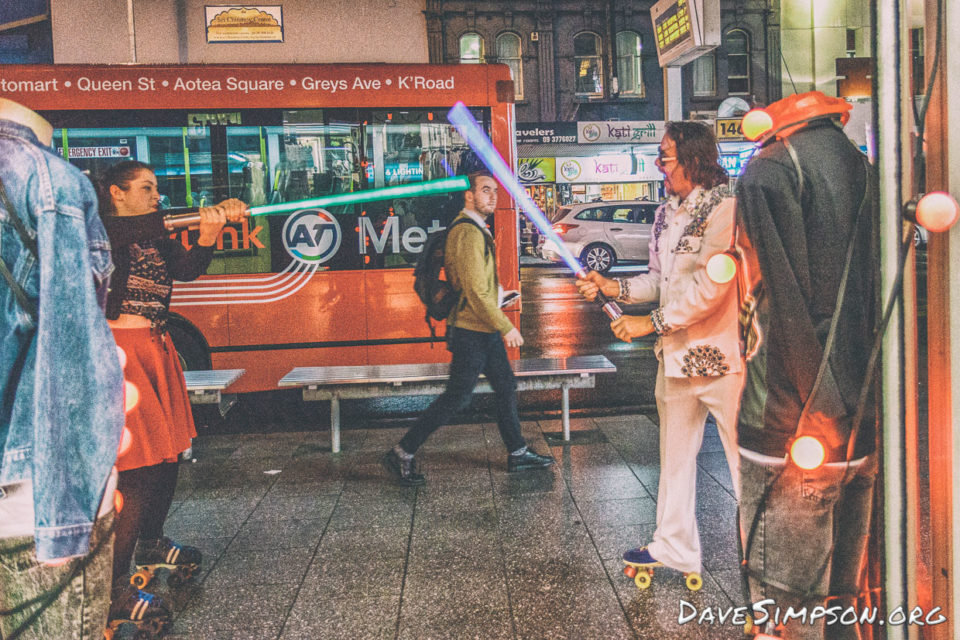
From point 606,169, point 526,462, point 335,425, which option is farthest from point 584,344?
point 606,169

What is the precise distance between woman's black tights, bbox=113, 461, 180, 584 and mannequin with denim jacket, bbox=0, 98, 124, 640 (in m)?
1.52

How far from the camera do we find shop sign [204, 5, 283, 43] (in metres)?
8.47

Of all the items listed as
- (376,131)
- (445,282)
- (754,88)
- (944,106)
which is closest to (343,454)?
(445,282)

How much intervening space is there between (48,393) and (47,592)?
548 mm

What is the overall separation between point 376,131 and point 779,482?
20.9 feet

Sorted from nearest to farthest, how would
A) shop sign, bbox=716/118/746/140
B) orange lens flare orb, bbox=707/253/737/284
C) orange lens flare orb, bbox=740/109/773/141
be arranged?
orange lens flare orb, bbox=740/109/773/141
orange lens flare orb, bbox=707/253/737/284
shop sign, bbox=716/118/746/140

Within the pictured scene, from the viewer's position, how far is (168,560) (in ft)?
12.9

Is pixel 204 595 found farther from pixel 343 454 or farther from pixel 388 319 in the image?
pixel 388 319

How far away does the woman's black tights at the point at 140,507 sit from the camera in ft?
11.7

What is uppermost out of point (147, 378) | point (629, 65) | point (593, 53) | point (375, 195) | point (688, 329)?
point (593, 53)

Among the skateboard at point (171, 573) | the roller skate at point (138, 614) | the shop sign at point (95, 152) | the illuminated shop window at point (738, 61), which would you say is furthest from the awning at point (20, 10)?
the illuminated shop window at point (738, 61)

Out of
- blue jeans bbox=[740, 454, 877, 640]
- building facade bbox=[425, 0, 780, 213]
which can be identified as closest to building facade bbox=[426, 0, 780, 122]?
building facade bbox=[425, 0, 780, 213]

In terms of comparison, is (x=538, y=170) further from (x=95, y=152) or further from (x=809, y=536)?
(x=809, y=536)

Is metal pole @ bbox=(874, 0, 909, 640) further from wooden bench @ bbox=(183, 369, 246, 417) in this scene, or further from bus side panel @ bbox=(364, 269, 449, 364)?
bus side panel @ bbox=(364, 269, 449, 364)
